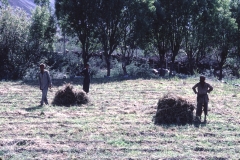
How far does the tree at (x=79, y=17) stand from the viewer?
24.0 metres

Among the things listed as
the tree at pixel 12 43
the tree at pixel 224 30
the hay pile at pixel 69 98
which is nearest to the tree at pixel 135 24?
the tree at pixel 224 30

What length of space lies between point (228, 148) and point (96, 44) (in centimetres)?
2033

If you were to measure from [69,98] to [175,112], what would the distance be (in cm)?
479

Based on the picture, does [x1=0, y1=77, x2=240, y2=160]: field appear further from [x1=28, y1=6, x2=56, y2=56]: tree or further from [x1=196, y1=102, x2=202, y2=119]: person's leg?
[x1=28, y1=6, x2=56, y2=56]: tree

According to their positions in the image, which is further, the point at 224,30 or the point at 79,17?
the point at 224,30

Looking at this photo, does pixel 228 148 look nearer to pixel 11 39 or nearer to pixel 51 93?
pixel 51 93

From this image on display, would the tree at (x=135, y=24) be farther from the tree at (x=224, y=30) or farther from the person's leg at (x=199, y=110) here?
the person's leg at (x=199, y=110)

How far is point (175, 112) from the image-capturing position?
34.7 ft

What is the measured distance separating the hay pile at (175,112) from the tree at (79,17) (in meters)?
15.0

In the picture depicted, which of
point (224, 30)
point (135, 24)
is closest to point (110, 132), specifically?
point (135, 24)

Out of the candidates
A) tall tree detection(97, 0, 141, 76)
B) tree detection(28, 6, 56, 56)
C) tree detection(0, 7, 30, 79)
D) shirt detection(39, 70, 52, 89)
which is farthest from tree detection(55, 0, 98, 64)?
shirt detection(39, 70, 52, 89)

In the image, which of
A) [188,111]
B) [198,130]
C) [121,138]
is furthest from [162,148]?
[188,111]

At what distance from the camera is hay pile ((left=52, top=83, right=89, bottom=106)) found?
1339 centimetres

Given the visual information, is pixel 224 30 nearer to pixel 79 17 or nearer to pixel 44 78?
pixel 79 17
